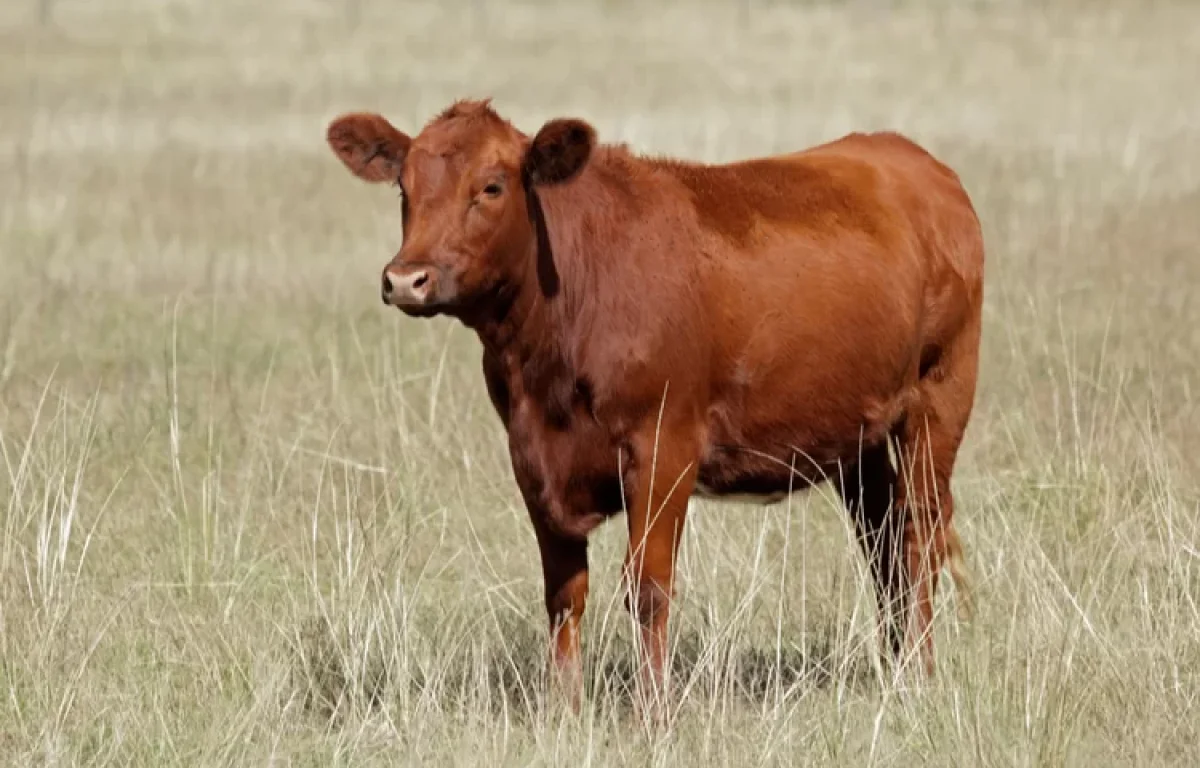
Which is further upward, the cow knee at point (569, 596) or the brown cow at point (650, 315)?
the brown cow at point (650, 315)

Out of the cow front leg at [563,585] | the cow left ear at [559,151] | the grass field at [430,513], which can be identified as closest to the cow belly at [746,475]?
the grass field at [430,513]

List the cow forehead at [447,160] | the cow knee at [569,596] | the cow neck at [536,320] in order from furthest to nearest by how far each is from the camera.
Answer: the cow knee at [569,596] → the cow neck at [536,320] → the cow forehead at [447,160]

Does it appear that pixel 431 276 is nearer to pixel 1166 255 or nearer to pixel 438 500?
pixel 438 500

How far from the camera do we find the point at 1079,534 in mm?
7281

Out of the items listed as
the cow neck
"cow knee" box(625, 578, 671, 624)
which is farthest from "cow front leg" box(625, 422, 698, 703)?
the cow neck

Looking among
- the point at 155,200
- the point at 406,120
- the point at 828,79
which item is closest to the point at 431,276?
the point at 155,200

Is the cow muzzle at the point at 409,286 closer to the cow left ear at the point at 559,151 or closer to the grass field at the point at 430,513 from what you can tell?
the cow left ear at the point at 559,151

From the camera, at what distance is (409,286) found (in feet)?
17.5

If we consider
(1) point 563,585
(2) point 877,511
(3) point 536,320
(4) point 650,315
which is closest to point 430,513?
(1) point 563,585

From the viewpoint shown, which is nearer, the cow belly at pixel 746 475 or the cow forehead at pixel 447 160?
the cow forehead at pixel 447 160

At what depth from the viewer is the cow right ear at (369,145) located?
595 centimetres

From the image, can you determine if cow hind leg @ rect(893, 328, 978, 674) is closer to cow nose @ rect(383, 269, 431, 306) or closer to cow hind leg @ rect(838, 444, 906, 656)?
cow hind leg @ rect(838, 444, 906, 656)

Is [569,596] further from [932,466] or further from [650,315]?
[932,466]

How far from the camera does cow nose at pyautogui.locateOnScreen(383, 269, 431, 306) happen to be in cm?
532
